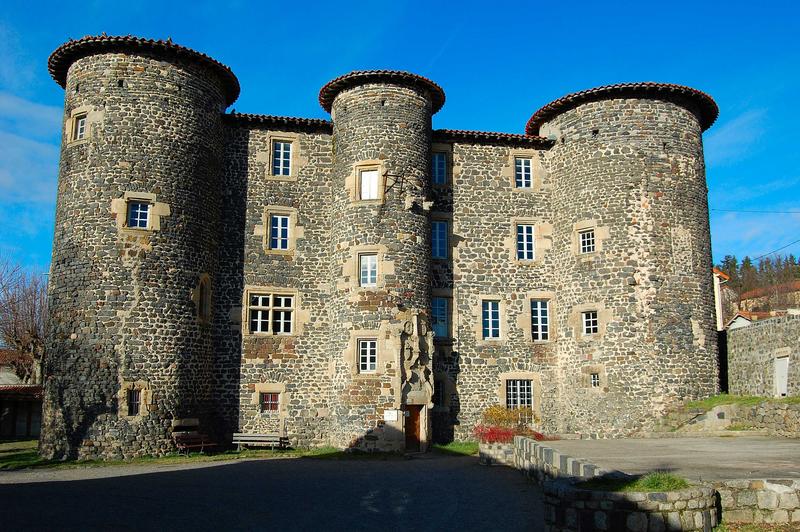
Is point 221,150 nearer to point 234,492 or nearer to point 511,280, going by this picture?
point 511,280

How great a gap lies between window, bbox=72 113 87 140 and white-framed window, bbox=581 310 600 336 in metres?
17.2

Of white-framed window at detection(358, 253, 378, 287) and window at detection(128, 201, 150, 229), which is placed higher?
window at detection(128, 201, 150, 229)

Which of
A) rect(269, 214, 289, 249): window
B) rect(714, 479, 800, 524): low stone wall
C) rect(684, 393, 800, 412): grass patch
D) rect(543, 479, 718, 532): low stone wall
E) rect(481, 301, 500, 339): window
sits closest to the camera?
rect(543, 479, 718, 532): low stone wall

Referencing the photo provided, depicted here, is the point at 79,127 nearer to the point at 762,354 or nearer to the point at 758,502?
the point at 758,502

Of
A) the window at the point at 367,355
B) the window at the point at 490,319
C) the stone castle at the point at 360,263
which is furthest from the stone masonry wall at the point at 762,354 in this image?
the window at the point at 367,355

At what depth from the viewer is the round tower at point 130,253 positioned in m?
20.1

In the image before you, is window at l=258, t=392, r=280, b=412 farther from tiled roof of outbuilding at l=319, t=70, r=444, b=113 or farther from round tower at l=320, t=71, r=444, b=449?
tiled roof of outbuilding at l=319, t=70, r=444, b=113

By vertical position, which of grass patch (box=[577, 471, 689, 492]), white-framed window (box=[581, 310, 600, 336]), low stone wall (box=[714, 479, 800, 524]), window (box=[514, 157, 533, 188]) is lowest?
low stone wall (box=[714, 479, 800, 524])

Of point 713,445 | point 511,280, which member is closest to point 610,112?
point 511,280

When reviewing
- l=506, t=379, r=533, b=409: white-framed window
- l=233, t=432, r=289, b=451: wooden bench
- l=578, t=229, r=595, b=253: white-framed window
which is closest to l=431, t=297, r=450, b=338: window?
l=506, t=379, r=533, b=409: white-framed window

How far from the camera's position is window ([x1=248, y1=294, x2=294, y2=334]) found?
2303cm

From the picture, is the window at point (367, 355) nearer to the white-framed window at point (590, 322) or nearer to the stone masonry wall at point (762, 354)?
the white-framed window at point (590, 322)

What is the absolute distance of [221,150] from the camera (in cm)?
2353

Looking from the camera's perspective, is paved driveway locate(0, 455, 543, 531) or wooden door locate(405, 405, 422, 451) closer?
paved driveway locate(0, 455, 543, 531)
